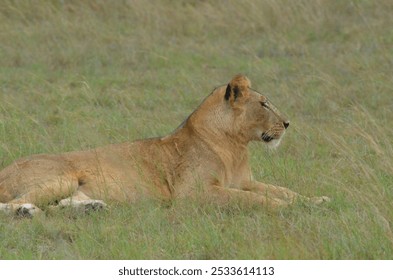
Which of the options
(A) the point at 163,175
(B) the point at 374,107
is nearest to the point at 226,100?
(A) the point at 163,175

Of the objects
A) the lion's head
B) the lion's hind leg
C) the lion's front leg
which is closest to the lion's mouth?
the lion's head

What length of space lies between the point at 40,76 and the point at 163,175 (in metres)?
4.30

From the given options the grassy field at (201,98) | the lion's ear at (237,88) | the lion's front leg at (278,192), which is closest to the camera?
the grassy field at (201,98)

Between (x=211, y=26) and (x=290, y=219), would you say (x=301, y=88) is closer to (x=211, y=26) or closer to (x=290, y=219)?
(x=211, y=26)

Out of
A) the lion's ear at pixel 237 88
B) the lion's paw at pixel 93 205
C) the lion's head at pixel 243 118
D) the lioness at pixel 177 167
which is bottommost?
the lion's paw at pixel 93 205

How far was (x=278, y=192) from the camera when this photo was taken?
7109 millimetres

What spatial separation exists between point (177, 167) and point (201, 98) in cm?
342

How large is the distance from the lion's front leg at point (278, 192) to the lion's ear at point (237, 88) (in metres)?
0.57

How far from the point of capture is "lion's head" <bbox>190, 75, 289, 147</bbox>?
7301mm

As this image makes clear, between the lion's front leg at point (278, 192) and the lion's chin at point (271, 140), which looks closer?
the lion's front leg at point (278, 192)

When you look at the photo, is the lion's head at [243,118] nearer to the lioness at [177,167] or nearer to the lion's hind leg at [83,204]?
the lioness at [177,167]

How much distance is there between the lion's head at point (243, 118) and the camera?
7301 millimetres

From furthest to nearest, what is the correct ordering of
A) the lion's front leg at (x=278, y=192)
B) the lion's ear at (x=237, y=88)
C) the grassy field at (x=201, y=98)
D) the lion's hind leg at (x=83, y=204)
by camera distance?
1. the lion's ear at (x=237, y=88)
2. the lion's front leg at (x=278, y=192)
3. the lion's hind leg at (x=83, y=204)
4. the grassy field at (x=201, y=98)

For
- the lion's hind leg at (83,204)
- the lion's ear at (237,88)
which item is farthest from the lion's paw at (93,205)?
the lion's ear at (237,88)
